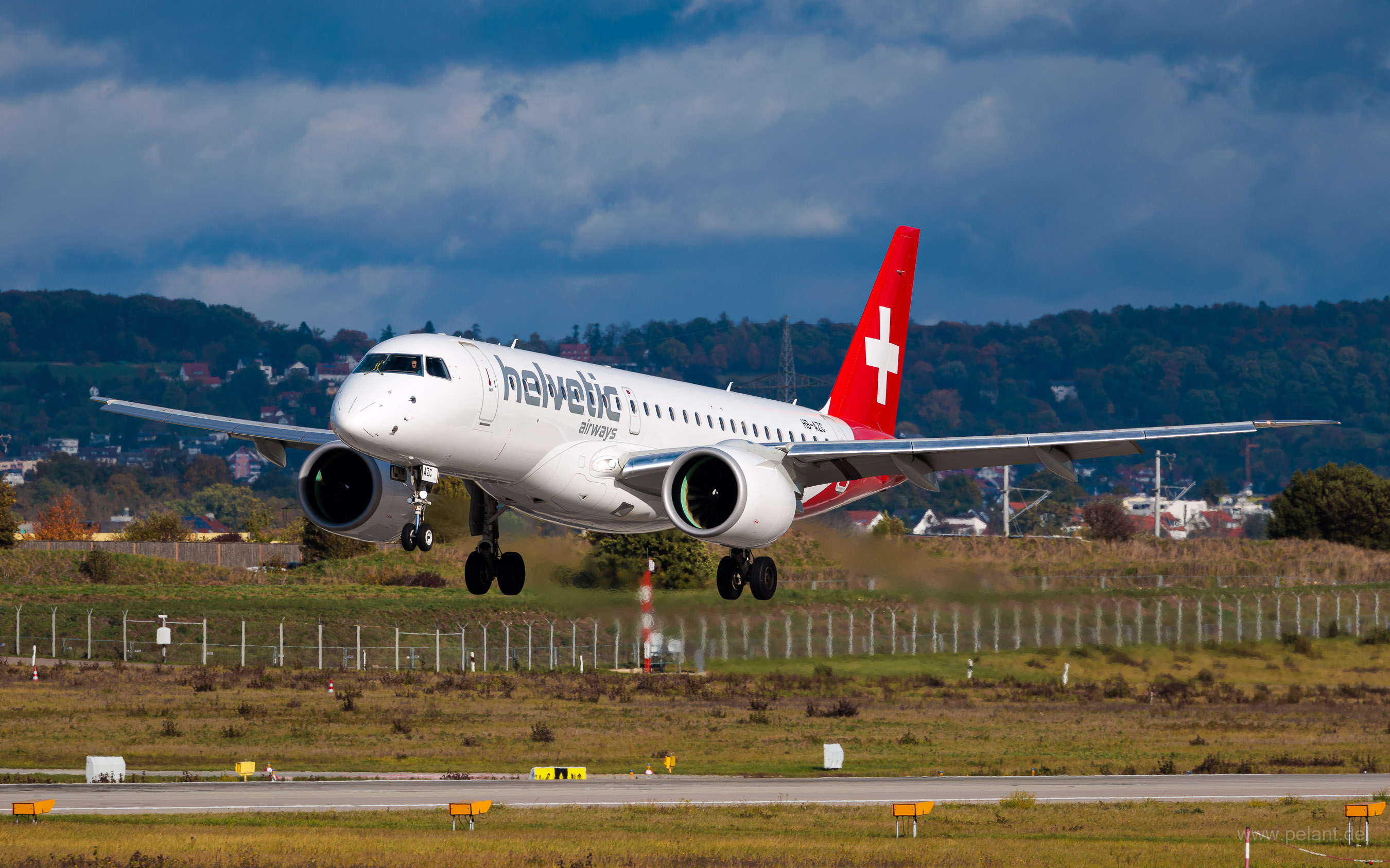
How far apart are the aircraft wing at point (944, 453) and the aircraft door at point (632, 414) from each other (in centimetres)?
76

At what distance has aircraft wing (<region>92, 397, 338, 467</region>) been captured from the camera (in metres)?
40.4

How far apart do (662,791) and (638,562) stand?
959cm

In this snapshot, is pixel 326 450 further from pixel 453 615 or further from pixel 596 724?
pixel 453 615

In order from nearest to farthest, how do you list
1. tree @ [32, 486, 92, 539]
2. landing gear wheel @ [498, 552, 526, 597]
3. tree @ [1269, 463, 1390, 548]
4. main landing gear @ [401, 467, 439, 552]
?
main landing gear @ [401, 467, 439, 552] < landing gear wheel @ [498, 552, 526, 597] < tree @ [1269, 463, 1390, 548] < tree @ [32, 486, 92, 539]

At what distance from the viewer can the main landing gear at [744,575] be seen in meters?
39.7

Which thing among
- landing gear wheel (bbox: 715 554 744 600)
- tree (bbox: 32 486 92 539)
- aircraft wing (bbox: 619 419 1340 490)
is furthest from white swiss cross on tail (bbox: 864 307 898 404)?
tree (bbox: 32 486 92 539)

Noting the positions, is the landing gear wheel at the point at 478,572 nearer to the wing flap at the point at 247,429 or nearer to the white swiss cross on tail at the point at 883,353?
the wing flap at the point at 247,429

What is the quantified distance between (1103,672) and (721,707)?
19692mm

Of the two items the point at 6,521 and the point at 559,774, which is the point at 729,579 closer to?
the point at 559,774

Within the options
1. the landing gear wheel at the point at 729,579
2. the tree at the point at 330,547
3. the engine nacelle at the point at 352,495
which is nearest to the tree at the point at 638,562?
the landing gear wheel at the point at 729,579

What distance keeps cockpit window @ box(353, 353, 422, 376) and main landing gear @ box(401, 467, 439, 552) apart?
7.46 ft

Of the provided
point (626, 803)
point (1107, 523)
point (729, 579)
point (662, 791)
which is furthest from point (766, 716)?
point (1107, 523)

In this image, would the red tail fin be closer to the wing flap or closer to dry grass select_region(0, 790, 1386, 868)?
dry grass select_region(0, 790, 1386, 868)

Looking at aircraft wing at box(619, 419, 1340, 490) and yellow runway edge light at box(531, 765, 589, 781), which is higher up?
aircraft wing at box(619, 419, 1340, 490)
